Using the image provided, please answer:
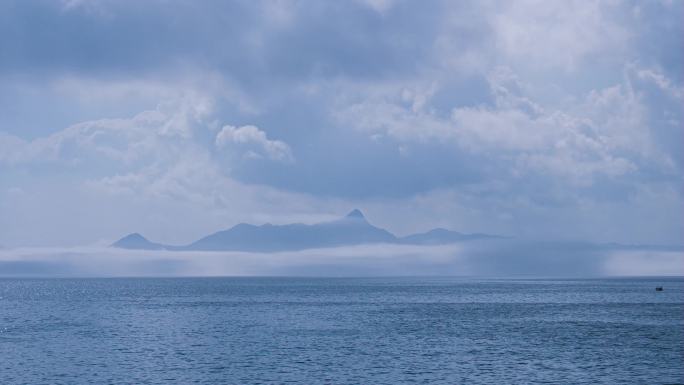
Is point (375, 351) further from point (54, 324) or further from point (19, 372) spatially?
point (54, 324)

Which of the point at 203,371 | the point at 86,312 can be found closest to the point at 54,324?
the point at 86,312

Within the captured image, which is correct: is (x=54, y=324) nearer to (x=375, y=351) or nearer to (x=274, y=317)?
(x=274, y=317)

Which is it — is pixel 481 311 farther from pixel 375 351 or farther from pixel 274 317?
pixel 375 351

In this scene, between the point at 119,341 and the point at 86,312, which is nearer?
the point at 119,341

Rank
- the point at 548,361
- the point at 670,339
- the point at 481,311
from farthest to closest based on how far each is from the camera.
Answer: the point at 481,311
the point at 670,339
the point at 548,361

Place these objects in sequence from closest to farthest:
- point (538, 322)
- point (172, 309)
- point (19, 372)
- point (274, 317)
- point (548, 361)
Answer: point (19, 372)
point (548, 361)
point (538, 322)
point (274, 317)
point (172, 309)

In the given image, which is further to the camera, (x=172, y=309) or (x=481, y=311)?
(x=172, y=309)

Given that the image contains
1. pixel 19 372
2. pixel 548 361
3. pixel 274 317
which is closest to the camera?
pixel 19 372

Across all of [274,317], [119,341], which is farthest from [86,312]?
[119,341]

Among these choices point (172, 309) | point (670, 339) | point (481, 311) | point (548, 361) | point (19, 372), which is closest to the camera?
point (19, 372)

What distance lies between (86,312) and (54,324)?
113 feet

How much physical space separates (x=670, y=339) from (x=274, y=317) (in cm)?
7549

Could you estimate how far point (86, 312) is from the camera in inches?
6491

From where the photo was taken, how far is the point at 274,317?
14588cm
